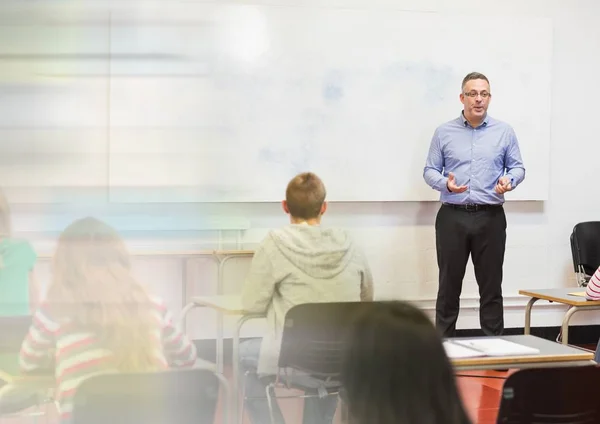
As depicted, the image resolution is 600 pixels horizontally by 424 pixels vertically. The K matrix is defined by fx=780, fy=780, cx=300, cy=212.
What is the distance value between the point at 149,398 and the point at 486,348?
2.72 ft

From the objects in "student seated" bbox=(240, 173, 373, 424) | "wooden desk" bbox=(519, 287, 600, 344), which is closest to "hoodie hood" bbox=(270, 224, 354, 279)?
"student seated" bbox=(240, 173, 373, 424)

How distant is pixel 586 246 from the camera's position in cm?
305

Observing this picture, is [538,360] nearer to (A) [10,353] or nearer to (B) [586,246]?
(A) [10,353]

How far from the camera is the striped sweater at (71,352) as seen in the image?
627 mm

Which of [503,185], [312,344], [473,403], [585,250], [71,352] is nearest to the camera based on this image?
[71,352]

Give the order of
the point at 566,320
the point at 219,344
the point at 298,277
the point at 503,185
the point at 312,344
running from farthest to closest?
the point at 503,185
the point at 566,320
the point at 298,277
the point at 312,344
the point at 219,344

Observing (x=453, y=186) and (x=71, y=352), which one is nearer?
(x=71, y=352)

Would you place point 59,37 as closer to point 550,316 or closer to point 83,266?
point 83,266

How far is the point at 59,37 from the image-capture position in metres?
0.53

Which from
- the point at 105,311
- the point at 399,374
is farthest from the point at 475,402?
the point at 105,311

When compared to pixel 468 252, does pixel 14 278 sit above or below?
above

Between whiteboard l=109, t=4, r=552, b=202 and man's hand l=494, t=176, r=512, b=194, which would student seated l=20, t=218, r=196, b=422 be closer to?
whiteboard l=109, t=4, r=552, b=202

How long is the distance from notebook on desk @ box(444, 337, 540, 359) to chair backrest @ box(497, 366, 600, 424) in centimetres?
19

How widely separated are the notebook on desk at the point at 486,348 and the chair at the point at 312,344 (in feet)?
0.86
